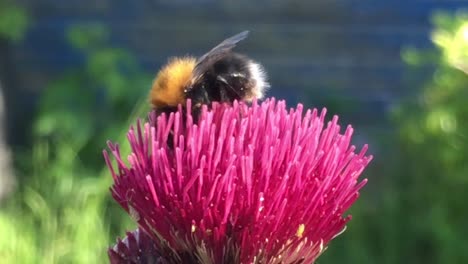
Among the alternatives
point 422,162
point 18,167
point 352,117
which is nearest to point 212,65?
point 422,162

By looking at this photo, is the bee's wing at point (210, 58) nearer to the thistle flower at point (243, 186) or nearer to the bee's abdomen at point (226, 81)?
the bee's abdomen at point (226, 81)

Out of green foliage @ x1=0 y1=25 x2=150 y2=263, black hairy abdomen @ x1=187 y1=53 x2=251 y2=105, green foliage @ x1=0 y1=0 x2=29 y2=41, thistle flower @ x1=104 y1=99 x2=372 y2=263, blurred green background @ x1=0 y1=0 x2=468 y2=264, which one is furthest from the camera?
green foliage @ x1=0 y1=0 x2=29 y2=41

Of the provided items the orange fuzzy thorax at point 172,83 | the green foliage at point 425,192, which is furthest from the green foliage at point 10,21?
the orange fuzzy thorax at point 172,83

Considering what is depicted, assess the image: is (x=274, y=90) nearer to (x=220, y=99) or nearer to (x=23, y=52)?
(x=23, y=52)

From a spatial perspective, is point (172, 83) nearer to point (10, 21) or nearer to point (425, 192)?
point (425, 192)

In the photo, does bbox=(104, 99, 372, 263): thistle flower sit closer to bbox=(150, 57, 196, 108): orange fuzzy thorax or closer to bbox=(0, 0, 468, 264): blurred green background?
bbox=(150, 57, 196, 108): orange fuzzy thorax

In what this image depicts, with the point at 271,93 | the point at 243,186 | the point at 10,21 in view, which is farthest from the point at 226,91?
the point at 271,93

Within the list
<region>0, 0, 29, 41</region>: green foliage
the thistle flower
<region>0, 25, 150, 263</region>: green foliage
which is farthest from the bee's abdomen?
<region>0, 0, 29, 41</region>: green foliage
